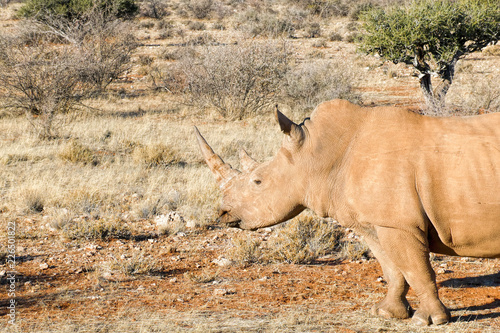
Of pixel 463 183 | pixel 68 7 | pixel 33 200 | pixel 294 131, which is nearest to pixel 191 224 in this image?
pixel 33 200

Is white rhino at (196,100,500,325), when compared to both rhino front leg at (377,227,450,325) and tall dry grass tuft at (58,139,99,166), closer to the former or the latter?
rhino front leg at (377,227,450,325)

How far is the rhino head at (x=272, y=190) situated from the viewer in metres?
4.62

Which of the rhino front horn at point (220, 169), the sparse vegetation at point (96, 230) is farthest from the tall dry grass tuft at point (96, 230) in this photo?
the rhino front horn at point (220, 169)

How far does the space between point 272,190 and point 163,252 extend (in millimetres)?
3067

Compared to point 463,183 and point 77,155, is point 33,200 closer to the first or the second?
point 77,155

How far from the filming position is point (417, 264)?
4.33 metres

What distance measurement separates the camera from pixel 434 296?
451 centimetres

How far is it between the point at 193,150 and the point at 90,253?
227 inches

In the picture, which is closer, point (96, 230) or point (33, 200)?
point (96, 230)

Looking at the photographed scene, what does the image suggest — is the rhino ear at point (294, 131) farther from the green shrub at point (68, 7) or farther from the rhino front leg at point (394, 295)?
the green shrub at point (68, 7)

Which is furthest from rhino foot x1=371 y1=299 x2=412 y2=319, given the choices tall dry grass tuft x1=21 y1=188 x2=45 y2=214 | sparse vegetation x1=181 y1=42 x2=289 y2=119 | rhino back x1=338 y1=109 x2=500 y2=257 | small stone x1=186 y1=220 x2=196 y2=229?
sparse vegetation x1=181 y1=42 x2=289 y2=119

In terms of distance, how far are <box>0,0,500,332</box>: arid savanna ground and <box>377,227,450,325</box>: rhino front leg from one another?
12cm

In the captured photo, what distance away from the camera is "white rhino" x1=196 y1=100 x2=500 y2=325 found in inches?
162

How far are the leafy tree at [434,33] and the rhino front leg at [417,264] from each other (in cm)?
1196
